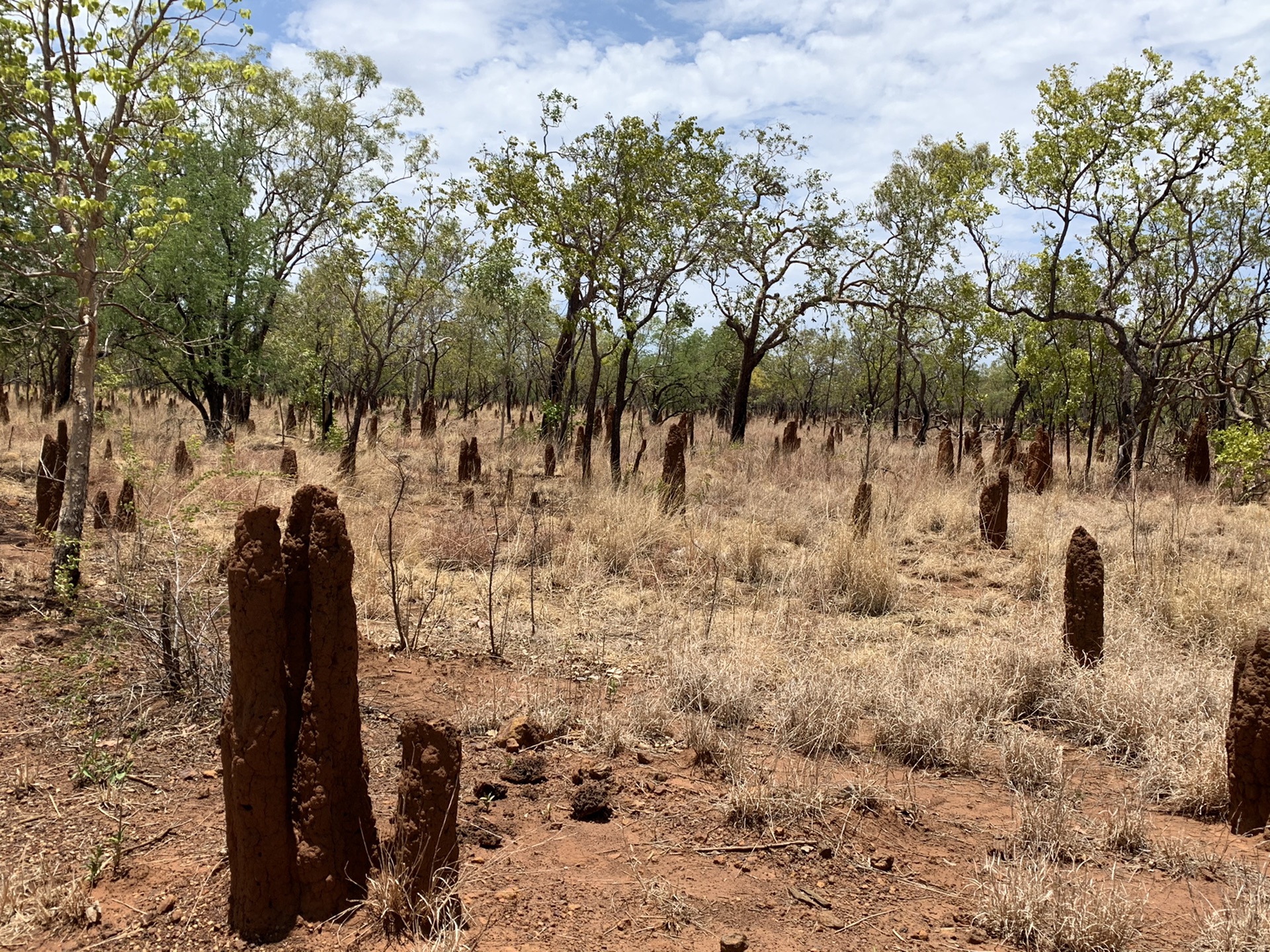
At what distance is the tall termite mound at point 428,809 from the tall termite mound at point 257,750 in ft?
1.23

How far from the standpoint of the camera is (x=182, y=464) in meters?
11.3

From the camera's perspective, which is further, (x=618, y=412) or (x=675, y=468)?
(x=618, y=412)

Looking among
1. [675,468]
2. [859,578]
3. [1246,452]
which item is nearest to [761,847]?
[859,578]

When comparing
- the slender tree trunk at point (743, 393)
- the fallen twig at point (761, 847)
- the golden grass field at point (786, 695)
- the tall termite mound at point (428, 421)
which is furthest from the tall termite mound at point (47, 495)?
the slender tree trunk at point (743, 393)

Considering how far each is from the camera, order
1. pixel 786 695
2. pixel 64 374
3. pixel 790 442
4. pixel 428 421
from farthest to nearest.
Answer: pixel 428 421
pixel 790 442
pixel 64 374
pixel 786 695

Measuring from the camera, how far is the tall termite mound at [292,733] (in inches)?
103

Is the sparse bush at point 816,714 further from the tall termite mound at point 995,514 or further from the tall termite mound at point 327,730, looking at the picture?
the tall termite mound at point 995,514

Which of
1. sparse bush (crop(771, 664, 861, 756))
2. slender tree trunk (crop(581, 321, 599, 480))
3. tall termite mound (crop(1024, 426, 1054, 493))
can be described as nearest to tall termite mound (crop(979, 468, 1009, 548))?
tall termite mound (crop(1024, 426, 1054, 493))

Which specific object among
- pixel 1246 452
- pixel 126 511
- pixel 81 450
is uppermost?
pixel 1246 452

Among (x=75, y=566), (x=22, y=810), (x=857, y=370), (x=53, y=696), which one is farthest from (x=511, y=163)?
(x=857, y=370)

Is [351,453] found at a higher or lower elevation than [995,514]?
higher

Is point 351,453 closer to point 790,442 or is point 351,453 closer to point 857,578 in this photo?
point 857,578

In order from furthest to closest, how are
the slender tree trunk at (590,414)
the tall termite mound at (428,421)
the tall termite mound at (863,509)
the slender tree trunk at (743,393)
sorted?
1. the slender tree trunk at (743,393)
2. the tall termite mound at (428,421)
3. the slender tree trunk at (590,414)
4. the tall termite mound at (863,509)

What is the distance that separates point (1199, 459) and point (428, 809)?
14242 mm
